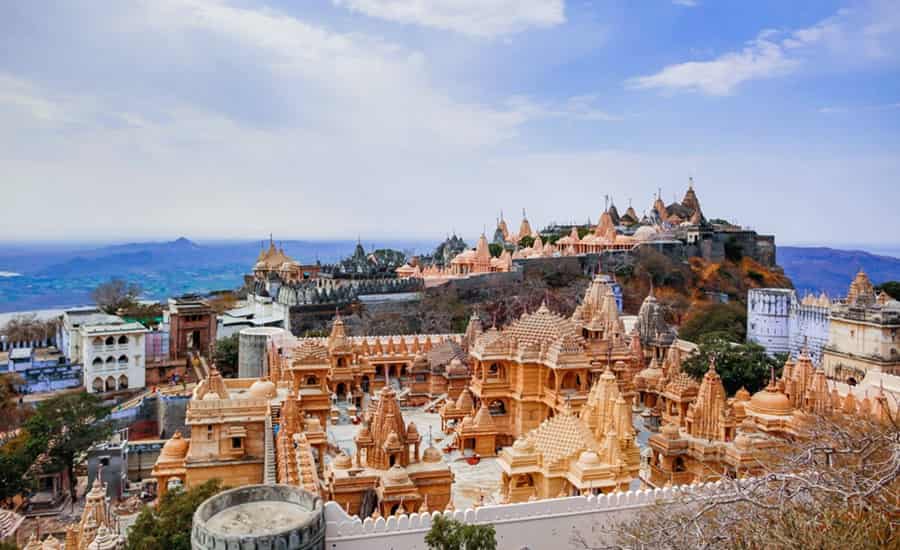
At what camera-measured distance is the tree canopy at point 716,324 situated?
44.4m

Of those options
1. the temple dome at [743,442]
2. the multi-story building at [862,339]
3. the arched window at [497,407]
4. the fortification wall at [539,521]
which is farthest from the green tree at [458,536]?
the multi-story building at [862,339]

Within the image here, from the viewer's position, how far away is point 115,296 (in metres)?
59.9

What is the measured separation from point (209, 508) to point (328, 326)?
34.2 meters

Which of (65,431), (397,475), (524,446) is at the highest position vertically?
(524,446)

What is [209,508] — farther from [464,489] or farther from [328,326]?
[328,326]

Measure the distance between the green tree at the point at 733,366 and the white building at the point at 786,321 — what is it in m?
11.9

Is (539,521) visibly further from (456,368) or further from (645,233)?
(645,233)

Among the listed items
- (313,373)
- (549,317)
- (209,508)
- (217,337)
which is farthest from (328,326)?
(209,508)

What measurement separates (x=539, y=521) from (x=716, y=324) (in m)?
35.4

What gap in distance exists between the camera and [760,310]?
44.4 m

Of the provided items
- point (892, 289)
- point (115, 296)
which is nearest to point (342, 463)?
point (115, 296)

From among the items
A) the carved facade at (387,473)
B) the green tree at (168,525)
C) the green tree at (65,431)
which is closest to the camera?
the green tree at (168,525)

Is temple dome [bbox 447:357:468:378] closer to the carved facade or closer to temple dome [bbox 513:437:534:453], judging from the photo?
the carved facade

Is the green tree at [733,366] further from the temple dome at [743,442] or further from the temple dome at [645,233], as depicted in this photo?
the temple dome at [645,233]
